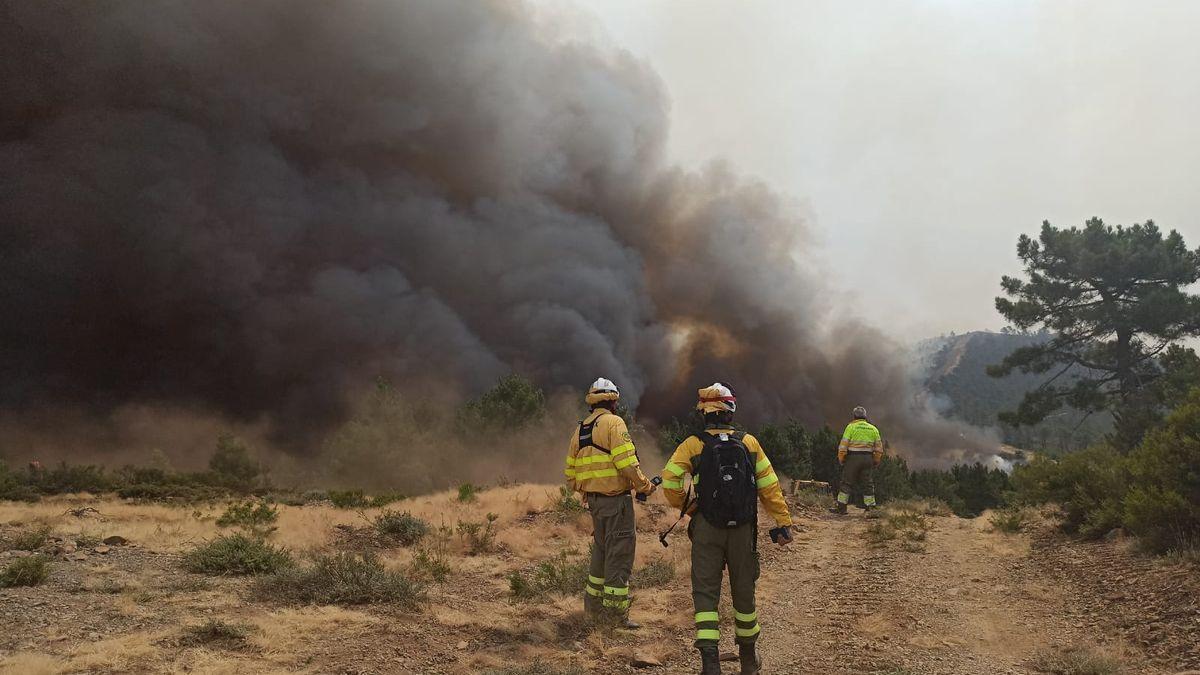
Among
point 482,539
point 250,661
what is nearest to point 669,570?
point 482,539

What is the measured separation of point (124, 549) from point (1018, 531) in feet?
43.9

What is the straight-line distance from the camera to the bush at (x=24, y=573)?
23.5 ft

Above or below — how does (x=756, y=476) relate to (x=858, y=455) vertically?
below

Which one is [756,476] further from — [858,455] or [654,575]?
[858,455]

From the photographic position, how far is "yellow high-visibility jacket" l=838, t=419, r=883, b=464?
46.1 feet

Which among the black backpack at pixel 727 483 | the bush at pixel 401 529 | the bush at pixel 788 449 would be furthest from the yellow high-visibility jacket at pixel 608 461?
the bush at pixel 788 449

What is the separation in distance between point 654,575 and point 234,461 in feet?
77.5

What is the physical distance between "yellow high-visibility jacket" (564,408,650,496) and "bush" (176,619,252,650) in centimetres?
328

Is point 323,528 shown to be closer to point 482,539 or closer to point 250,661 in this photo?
point 482,539

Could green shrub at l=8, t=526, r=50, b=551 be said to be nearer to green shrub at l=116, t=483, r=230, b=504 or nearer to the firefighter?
green shrub at l=116, t=483, r=230, b=504

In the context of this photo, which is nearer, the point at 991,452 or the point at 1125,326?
the point at 1125,326

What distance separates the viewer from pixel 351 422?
100 ft

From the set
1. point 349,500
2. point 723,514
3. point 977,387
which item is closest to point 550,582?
point 723,514

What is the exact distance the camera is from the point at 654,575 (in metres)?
8.64
